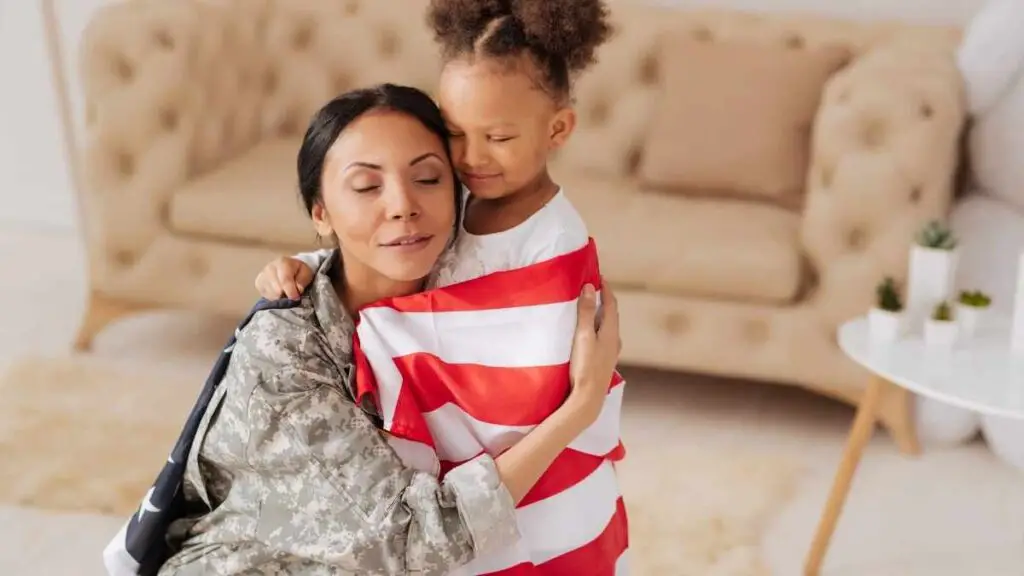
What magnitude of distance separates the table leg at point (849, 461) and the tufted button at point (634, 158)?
1.12 m

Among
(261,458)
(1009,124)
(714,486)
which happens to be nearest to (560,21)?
(261,458)

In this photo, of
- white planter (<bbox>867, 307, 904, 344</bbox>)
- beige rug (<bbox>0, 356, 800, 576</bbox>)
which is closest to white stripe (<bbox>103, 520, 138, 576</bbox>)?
beige rug (<bbox>0, 356, 800, 576</bbox>)

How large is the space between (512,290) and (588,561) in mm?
314

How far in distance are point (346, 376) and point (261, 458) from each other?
12 centimetres

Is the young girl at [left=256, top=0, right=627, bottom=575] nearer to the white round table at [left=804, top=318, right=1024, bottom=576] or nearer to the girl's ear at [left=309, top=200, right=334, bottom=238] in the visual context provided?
the girl's ear at [left=309, top=200, right=334, bottom=238]

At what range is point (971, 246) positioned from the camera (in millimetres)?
2508

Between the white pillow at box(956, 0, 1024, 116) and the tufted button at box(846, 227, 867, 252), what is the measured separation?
48 cm

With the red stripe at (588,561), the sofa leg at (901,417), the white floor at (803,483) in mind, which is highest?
the red stripe at (588,561)

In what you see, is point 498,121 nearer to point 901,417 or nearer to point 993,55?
point 901,417

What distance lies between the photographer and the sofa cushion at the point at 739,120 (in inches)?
105

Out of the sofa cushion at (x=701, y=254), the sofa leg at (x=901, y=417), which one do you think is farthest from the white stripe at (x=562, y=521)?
the sofa leg at (x=901, y=417)

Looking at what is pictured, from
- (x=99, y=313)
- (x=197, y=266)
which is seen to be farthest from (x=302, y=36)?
(x=99, y=313)

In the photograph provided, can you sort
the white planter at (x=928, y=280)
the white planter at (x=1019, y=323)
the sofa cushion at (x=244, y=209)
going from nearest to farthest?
the white planter at (x=1019, y=323) < the white planter at (x=928, y=280) < the sofa cushion at (x=244, y=209)

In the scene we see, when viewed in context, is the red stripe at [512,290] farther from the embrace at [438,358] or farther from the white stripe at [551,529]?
the white stripe at [551,529]
